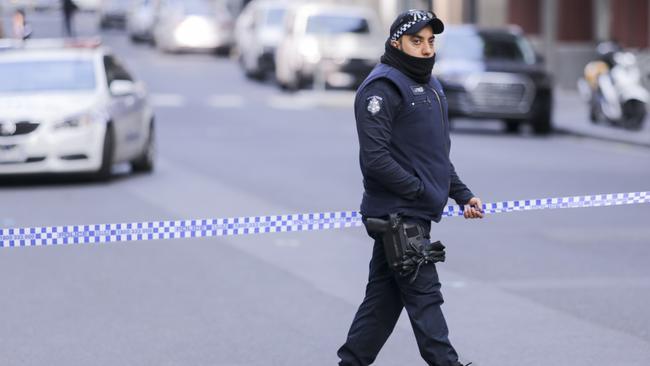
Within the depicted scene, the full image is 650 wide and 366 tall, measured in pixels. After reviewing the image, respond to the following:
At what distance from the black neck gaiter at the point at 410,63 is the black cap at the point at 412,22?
0.06 meters

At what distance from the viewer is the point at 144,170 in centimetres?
1877

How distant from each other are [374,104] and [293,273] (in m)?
4.66

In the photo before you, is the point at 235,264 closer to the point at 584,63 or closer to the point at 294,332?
the point at 294,332

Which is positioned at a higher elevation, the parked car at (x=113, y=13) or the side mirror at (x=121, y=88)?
the side mirror at (x=121, y=88)

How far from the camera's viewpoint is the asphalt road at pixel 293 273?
8305mm

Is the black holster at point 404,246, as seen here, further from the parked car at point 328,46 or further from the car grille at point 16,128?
the parked car at point 328,46

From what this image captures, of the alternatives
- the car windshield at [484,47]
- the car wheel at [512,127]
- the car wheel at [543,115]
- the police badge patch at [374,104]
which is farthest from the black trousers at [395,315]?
the car wheel at [512,127]

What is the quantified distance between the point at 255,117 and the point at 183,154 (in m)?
6.84

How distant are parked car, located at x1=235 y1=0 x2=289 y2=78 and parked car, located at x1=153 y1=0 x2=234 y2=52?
18.7 feet

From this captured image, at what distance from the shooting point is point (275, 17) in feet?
131

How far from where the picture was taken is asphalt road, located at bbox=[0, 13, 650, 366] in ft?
27.2

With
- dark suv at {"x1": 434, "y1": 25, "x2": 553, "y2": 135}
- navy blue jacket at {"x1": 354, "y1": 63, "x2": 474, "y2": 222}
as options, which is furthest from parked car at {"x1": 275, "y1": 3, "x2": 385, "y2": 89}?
navy blue jacket at {"x1": 354, "y1": 63, "x2": 474, "y2": 222}

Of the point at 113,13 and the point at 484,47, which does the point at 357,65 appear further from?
the point at 113,13

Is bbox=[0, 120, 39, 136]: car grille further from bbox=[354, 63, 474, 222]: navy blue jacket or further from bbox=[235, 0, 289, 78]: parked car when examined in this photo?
bbox=[235, 0, 289, 78]: parked car
